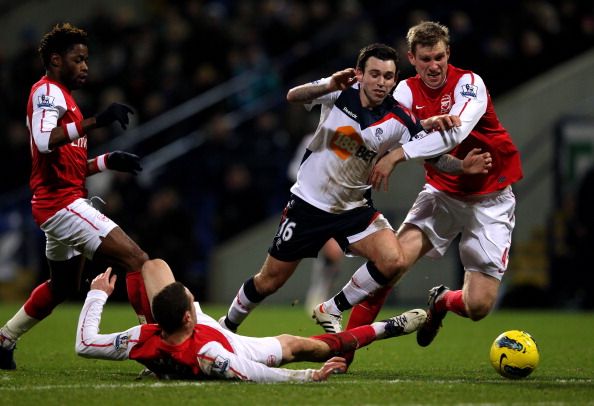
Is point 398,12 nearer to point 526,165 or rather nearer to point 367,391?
point 526,165

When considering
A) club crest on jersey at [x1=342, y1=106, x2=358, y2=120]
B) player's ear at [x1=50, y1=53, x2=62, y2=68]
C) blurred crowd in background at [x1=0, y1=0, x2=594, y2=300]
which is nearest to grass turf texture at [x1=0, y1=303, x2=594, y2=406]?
club crest on jersey at [x1=342, y1=106, x2=358, y2=120]

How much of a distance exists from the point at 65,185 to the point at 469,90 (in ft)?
10.1

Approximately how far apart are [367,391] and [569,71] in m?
11.3

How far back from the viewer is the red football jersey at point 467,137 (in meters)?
8.41

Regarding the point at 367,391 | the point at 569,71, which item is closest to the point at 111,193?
the point at 569,71

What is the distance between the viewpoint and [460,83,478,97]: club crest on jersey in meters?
8.18

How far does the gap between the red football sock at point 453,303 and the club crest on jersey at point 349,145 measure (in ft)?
4.52

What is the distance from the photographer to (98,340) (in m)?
7.23

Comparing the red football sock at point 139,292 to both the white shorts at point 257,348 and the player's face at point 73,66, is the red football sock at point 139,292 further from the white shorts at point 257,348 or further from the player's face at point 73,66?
the player's face at point 73,66

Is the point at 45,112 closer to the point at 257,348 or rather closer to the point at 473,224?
the point at 257,348

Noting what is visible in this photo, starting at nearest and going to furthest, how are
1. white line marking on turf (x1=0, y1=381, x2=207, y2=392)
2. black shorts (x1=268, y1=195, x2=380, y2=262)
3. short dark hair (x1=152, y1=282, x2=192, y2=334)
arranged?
short dark hair (x1=152, y1=282, x2=192, y2=334) → white line marking on turf (x1=0, y1=381, x2=207, y2=392) → black shorts (x1=268, y1=195, x2=380, y2=262)

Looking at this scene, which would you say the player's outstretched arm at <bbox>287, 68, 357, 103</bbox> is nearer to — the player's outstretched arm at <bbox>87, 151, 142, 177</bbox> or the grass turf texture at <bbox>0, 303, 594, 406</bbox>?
the player's outstretched arm at <bbox>87, 151, 142, 177</bbox>

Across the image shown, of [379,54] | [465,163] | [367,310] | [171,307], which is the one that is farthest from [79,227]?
[465,163]

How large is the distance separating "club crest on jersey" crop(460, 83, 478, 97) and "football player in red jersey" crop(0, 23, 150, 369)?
2483 millimetres
